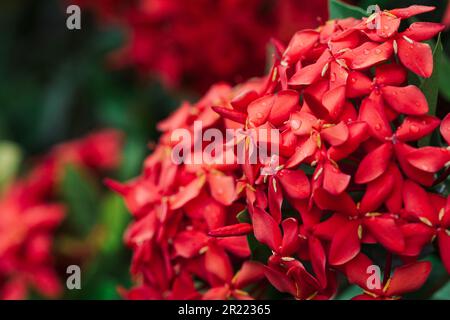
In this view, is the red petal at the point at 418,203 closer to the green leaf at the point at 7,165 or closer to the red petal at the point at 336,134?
the red petal at the point at 336,134

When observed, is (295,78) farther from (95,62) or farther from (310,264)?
(95,62)

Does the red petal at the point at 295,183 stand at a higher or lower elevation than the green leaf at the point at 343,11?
lower

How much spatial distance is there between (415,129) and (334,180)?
0.10 meters

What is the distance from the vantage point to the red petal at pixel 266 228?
0.77 m

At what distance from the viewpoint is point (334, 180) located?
0.75 meters

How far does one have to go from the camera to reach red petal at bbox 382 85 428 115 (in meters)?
0.77

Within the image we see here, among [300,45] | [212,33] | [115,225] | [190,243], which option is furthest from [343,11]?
[115,225]

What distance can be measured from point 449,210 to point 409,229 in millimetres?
43

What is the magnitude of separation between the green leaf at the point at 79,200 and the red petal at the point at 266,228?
88cm

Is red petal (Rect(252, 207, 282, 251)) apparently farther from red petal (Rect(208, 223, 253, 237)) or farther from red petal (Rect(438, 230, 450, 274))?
red petal (Rect(438, 230, 450, 274))

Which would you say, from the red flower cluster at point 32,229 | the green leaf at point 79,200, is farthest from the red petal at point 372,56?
the green leaf at point 79,200

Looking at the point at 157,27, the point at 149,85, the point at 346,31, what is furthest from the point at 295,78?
the point at 149,85

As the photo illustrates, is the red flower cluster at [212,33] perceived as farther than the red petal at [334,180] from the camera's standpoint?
Yes

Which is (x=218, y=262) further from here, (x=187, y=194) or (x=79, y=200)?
(x=79, y=200)
